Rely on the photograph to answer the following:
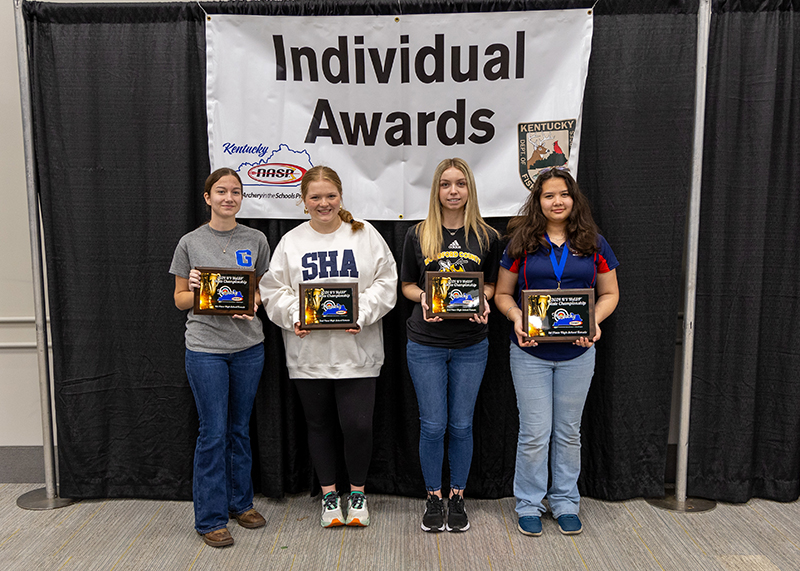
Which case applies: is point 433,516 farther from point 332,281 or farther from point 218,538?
point 332,281

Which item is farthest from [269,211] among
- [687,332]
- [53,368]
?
[687,332]

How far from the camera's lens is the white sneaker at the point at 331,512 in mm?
2717

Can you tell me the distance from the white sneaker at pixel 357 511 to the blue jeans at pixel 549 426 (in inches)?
28.1

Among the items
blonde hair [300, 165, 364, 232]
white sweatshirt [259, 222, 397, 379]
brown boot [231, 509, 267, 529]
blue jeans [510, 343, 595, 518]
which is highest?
blonde hair [300, 165, 364, 232]

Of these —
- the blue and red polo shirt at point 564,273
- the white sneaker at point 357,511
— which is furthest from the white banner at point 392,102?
the white sneaker at point 357,511

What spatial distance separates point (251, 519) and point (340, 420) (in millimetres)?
641

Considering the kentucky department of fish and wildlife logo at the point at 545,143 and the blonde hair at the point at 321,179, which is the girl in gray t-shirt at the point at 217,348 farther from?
the kentucky department of fish and wildlife logo at the point at 545,143

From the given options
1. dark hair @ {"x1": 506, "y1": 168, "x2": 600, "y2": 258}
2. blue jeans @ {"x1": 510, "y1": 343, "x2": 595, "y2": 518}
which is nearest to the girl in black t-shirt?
dark hair @ {"x1": 506, "y1": 168, "x2": 600, "y2": 258}

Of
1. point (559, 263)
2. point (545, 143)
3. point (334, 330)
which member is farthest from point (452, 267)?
point (545, 143)

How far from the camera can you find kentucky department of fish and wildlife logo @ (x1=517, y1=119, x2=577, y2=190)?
2.79 m

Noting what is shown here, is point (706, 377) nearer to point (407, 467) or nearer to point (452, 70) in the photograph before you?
point (407, 467)

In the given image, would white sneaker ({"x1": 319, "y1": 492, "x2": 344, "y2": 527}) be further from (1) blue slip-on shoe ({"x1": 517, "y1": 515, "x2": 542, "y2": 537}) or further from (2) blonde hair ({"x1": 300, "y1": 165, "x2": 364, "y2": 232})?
(2) blonde hair ({"x1": 300, "y1": 165, "x2": 364, "y2": 232})

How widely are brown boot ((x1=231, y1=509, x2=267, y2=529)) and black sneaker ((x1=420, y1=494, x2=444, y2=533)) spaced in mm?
762

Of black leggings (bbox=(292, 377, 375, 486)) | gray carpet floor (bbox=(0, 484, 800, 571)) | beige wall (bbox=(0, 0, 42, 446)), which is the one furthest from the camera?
beige wall (bbox=(0, 0, 42, 446))
